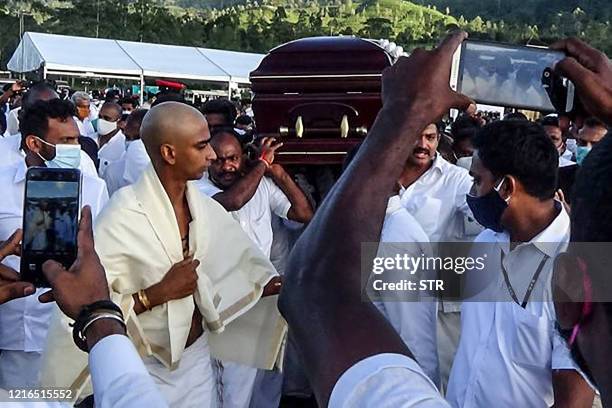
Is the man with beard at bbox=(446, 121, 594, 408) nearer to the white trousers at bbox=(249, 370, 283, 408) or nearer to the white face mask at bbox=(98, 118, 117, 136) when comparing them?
the white trousers at bbox=(249, 370, 283, 408)

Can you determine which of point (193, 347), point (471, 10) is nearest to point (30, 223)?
point (193, 347)

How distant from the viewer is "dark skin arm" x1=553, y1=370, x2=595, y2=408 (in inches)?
88.1

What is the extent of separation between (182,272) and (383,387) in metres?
1.94

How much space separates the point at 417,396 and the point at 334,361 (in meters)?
0.11

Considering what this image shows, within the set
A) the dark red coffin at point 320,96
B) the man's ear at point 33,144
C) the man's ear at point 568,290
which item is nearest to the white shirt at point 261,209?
the dark red coffin at point 320,96

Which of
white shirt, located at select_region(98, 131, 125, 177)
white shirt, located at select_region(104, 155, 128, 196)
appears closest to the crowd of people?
white shirt, located at select_region(104, 155, 128, 196)

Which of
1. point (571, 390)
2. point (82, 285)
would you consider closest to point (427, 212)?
point (571, 390)

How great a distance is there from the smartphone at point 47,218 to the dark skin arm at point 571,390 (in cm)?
139

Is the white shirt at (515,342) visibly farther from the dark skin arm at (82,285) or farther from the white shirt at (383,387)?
the white shirt at (383,387)

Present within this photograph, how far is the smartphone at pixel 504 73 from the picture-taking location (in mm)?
1551

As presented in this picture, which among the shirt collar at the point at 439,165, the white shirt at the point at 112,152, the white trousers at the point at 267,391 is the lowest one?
the white trousers at the point at 267,391

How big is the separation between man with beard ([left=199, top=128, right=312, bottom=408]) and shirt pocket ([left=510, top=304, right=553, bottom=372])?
1970mm

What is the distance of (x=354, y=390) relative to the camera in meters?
0.96

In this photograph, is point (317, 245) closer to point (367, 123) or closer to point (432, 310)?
point (432, 310)
